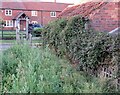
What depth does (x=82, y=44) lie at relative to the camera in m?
6.41

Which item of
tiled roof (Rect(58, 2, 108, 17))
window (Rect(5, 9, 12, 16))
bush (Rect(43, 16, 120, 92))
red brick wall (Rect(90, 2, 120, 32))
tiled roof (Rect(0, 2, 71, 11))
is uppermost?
tiled roof (Rect(0, 2, 71, 11))

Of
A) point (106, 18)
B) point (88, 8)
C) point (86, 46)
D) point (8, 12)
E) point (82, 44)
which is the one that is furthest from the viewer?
point (8, 12)

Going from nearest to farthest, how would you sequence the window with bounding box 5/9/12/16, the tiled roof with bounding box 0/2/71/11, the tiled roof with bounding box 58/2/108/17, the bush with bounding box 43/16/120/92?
1. the bush with bounding box 43/16/120/92
2. the tiled roof with bounding box 58/2/108/17
3. the window with bounding box 5/9/12/16
4. the tiled roof with bounding box 0/2/71/11

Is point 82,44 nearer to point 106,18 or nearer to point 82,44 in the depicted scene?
point 82,44

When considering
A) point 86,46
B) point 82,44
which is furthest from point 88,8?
point 86,46

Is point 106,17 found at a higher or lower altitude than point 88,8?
lower

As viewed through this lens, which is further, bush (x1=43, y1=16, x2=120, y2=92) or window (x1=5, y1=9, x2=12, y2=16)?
window (x1=5, y1=9, x2=12, y2=16)

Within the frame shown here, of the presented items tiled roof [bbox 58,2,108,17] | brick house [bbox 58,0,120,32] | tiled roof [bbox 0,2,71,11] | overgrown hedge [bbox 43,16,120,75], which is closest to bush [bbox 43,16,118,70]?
overgrown hedge [bbox 43,16,120,75]

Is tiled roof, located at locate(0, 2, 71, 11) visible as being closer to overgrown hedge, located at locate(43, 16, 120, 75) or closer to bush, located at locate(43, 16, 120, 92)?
overgrown hedge, located at locate(43, 16, 120, 75)

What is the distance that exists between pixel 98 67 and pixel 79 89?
1.71m

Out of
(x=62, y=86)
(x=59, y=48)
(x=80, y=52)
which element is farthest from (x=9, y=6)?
(x=62, y=86)

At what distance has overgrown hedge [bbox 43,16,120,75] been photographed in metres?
5.43

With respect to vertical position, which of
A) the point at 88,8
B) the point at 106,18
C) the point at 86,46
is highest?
the point at 88,8

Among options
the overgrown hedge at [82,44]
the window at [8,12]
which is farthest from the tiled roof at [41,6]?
the overgrown hedge at [82,44]
